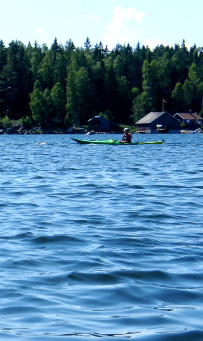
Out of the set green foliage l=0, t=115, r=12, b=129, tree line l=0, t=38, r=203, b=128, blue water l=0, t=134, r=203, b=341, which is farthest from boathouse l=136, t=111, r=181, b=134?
blue water l=0, t=134, r=203, b=341

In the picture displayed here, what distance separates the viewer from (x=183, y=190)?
48.5ft

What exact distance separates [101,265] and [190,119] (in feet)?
411

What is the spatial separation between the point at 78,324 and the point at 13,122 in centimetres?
10673

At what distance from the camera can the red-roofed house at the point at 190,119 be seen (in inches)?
Answer: 5103

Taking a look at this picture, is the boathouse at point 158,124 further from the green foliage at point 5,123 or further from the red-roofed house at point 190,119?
the green foliage at point 5,123

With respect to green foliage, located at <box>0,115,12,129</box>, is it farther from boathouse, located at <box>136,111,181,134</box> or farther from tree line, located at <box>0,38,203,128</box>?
boathouse, located at <box>136,111,181,134</box>

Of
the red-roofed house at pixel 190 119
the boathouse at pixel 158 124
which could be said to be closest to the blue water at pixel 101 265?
the boathouse at pixel 158 124

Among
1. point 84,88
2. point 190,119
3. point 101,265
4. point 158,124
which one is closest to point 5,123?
point 84,88

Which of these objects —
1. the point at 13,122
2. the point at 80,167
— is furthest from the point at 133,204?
the point at 13,122

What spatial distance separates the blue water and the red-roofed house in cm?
Answer: 11719

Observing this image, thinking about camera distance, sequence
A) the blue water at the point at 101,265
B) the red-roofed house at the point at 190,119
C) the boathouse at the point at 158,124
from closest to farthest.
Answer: the blue water at the point at 101,265, the boathouse at the point at 158,124, the red-roofed house at the point at 190,119

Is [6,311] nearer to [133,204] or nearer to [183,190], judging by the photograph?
[133,204]

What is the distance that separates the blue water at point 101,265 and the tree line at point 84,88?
95.0 metres

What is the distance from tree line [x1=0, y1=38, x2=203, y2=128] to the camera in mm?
114562
